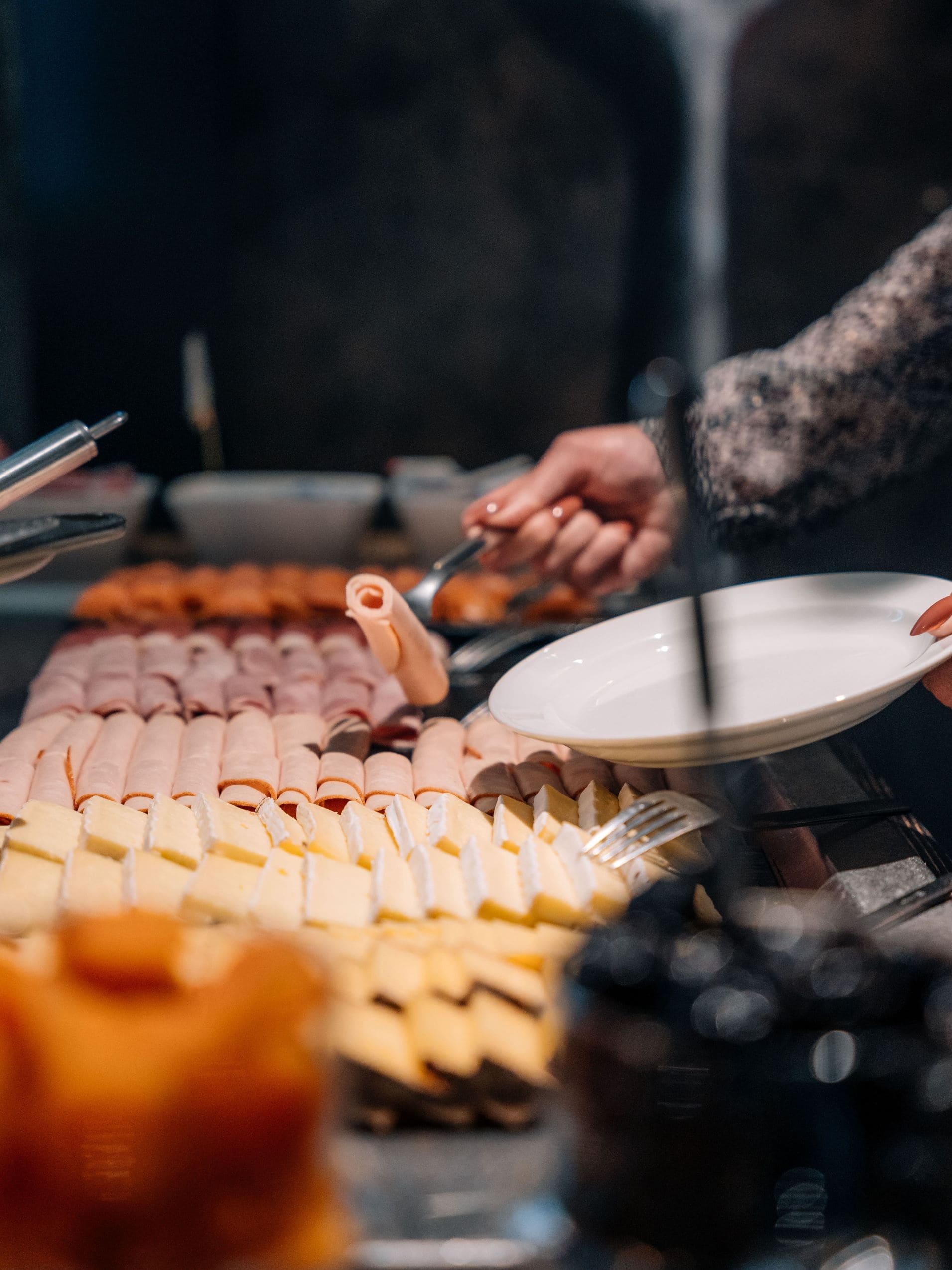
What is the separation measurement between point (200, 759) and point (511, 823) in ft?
0.95

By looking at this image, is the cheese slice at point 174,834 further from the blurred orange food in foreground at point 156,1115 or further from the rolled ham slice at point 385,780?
the blurred orange food in foreground at point 156,1115

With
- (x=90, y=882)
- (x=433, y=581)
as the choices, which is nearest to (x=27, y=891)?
(x=90, y=882)

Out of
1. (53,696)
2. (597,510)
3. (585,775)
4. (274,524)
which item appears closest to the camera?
(585,775)

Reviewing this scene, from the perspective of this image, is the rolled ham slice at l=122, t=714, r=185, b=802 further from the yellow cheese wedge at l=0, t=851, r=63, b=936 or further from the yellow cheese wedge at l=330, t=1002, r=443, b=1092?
the yellow cheese wedge at l=330, t=1002, r=443, b=1092

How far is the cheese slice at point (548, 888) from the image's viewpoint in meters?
0.57

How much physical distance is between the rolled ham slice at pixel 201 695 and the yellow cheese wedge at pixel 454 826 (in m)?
0.35

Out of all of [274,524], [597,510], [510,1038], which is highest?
[274,524]

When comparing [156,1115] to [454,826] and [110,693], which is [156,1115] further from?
[110,693]

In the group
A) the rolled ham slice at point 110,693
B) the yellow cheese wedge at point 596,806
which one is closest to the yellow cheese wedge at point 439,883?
the yellow cheese wedge at point 596,806

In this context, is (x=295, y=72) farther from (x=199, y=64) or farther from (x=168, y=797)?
(x=168, y=797)

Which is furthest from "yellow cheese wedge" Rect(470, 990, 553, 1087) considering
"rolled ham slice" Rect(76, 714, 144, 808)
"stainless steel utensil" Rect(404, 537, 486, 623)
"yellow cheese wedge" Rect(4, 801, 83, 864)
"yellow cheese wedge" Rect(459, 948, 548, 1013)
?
"stainless steel utensil" Rect(404, 537, 486, 623)

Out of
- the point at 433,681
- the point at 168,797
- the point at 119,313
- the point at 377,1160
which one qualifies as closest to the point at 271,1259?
the point at 377,1160

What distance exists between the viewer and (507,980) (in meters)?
0.47

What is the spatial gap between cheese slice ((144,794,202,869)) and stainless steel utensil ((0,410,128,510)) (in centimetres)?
26
